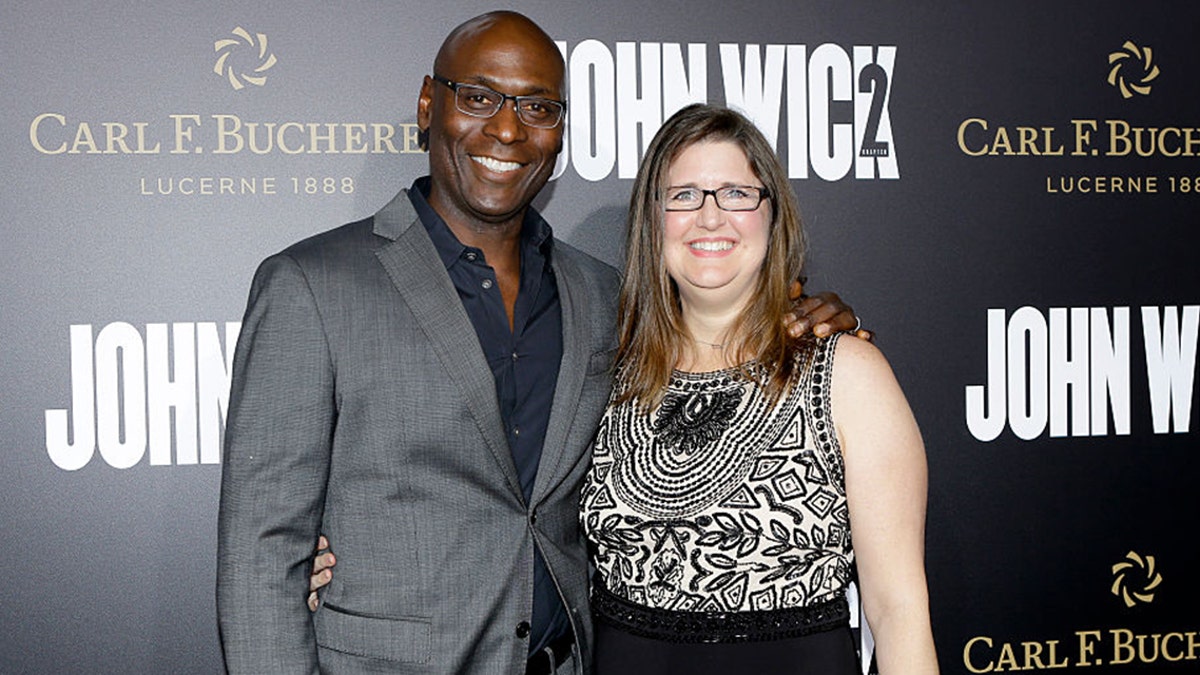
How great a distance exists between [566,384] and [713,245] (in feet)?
1.08

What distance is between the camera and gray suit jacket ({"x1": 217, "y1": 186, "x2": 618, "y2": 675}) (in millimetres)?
1626

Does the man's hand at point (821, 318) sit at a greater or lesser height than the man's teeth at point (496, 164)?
lesser

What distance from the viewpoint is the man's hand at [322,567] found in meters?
1.73

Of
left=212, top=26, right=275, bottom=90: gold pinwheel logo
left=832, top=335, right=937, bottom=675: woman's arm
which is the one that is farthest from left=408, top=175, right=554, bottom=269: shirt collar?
left=212, top=26, right=275, bottom=90: gold pinwheel logo

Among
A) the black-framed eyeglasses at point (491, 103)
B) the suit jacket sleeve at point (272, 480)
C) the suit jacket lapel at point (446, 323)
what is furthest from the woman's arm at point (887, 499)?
the suit jacket sleeve at point (272, 480)

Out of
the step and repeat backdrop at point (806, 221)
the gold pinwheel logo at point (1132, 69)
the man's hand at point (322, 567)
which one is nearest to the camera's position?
the man's hand at point (322, 567)

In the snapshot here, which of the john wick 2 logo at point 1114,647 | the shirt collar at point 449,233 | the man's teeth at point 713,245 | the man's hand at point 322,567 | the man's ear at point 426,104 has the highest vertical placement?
the man's ear at point 426,104

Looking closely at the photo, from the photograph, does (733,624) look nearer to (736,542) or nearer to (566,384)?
(736,542)

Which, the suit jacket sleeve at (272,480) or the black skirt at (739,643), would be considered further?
the black skirt at (739,643)

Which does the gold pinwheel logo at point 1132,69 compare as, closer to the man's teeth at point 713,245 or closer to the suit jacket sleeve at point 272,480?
the man's teeth at point 713,245

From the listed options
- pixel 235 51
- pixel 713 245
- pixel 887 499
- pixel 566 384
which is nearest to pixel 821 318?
pixel 713 245

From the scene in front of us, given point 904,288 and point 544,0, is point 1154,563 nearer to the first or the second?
point 904,288

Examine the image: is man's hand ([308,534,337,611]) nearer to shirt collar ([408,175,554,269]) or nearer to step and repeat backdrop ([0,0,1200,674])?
shirt collar ([408,175,554,269])

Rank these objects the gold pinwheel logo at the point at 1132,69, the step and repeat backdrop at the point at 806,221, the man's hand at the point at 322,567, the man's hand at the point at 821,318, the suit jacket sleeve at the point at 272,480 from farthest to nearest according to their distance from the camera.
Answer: the gold pinwheel logo at the point at 1132,69 < the step and repeat backdrop at the point at 806,221 < the man's hand at the point at 821,318 < the man's hand at the point at 322,567 < the suit jacket sleeve at the point at 272,480
